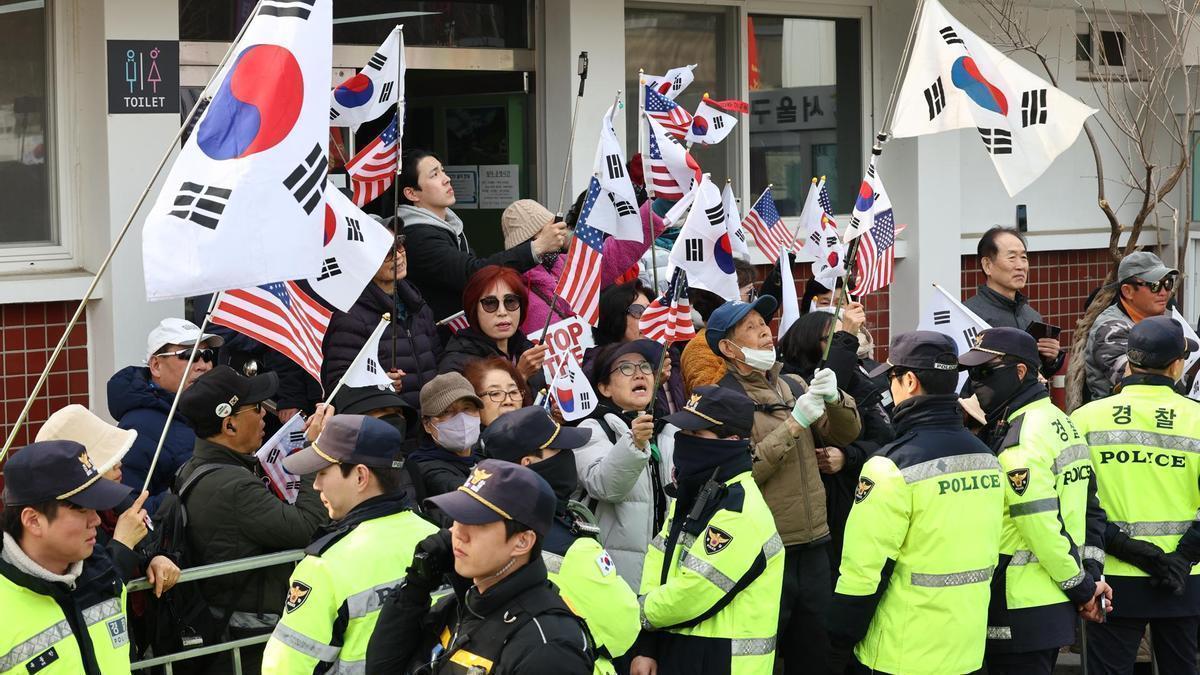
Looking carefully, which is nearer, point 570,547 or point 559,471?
point 570,547

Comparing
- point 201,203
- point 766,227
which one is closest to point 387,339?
point 201,203

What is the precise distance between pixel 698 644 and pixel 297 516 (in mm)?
1616

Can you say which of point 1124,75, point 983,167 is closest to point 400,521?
point 983,167

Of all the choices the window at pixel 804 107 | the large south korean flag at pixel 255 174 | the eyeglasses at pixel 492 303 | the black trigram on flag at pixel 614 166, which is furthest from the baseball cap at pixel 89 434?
the window at pixel 804 107

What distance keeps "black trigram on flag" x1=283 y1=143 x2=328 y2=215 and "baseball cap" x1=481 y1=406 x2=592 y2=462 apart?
1081 mm

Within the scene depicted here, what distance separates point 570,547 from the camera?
5.11 m

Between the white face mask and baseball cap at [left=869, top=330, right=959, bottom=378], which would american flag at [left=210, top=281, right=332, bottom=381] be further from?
baseball cap at [left=869, top=330, right=959, bottom=378]

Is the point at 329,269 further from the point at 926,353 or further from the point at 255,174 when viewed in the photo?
the point at 926,353

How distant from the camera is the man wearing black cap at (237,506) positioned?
5.97 meters

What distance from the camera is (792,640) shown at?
6.81 m

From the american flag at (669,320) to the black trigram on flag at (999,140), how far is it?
1690 mm

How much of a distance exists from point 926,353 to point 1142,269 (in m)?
3.28

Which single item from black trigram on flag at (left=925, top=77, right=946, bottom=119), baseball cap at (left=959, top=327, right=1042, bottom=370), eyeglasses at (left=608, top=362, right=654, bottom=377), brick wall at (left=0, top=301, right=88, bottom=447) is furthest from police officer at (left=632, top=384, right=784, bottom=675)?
brick wall at (left=0, top=301, right=88, bottom=447)

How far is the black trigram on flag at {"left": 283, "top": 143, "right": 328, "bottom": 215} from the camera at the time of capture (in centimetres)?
560
